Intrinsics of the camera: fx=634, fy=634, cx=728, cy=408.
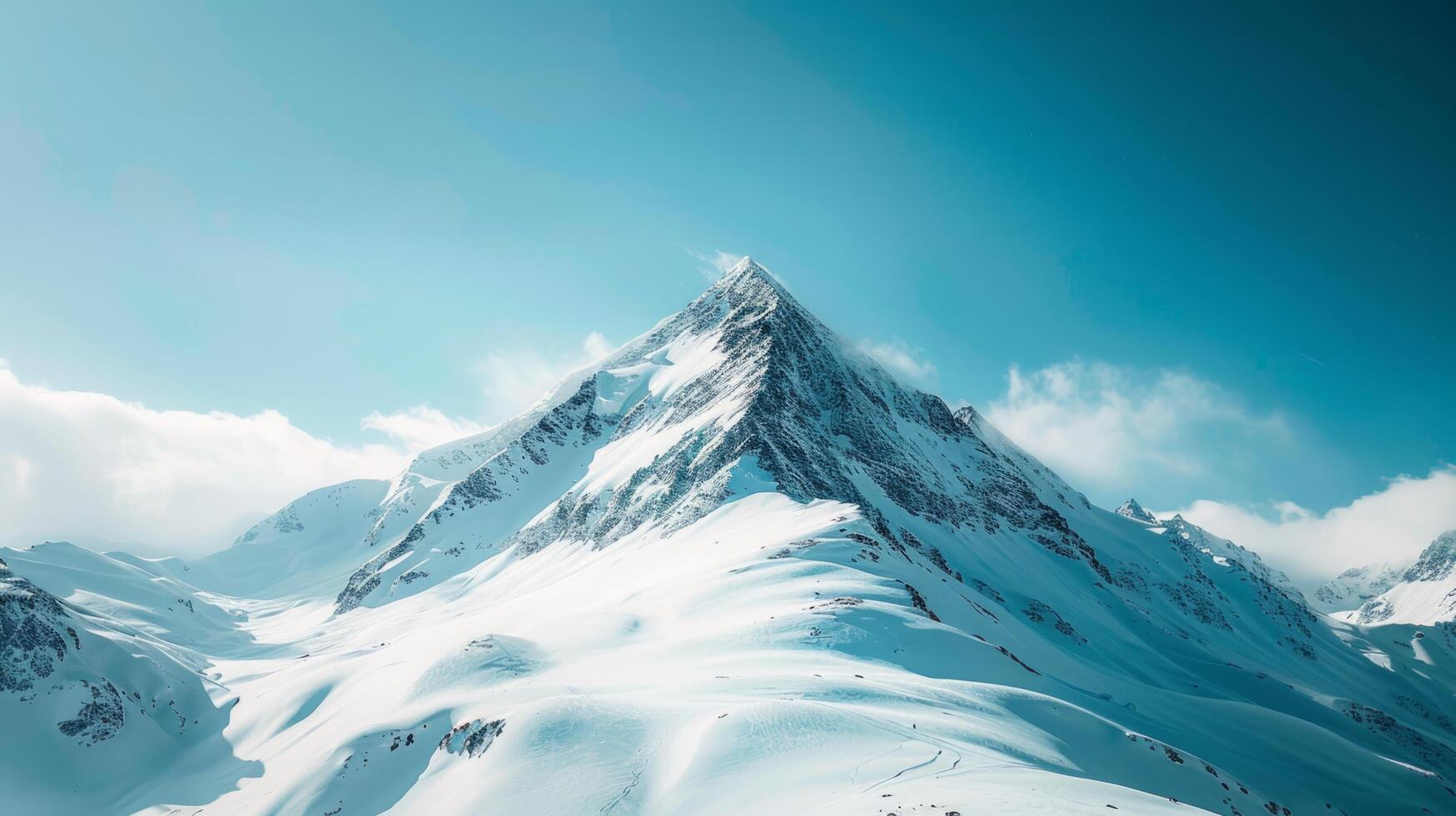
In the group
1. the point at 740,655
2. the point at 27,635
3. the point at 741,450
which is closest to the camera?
the point at 740,655

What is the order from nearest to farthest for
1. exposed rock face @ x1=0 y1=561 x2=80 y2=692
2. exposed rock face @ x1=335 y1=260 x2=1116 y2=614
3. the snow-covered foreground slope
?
1. the snow-covered foreground slope
2. exposed rock face @ x1=0 y1=561 x2=80 y2=692
3. exposed rock face @ x1=335 y1=260 x2=1116 y2=614

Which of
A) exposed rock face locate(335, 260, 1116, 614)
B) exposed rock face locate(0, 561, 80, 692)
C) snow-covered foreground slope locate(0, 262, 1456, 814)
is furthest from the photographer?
exposed rock face locate(335, 260, 1116, 614)

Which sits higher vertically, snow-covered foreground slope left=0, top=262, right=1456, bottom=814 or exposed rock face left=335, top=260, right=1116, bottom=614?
exposed rock face left=335, top=260, right=1116, bottom=614

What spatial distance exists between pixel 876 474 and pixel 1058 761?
85049 millimetres

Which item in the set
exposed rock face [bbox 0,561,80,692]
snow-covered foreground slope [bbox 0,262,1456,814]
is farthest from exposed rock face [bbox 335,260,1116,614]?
exposed rock face [bbox 0,561,80,692]

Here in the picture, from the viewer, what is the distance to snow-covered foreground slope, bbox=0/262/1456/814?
23.0 metres

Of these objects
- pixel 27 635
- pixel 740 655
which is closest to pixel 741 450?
pixel 740 655

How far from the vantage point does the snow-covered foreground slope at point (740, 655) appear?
2298 centimetres

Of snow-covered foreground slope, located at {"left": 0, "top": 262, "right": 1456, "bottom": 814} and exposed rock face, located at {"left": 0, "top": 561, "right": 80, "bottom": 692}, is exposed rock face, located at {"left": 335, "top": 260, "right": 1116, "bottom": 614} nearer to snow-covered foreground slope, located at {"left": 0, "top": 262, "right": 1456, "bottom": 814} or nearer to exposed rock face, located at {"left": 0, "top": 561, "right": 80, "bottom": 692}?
snow-covered foreground slope, located at {"left": 0, "top": 262, "right": 1456, "bottom": 814}

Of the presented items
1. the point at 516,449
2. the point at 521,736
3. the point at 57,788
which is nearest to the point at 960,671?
the point at 521,736

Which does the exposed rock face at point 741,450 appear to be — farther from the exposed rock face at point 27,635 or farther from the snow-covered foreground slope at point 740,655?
the exposed rock face at point 27,635

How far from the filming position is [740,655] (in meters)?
34.7

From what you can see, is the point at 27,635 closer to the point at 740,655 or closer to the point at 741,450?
the point at 740,655

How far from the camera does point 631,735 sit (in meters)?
24.8
